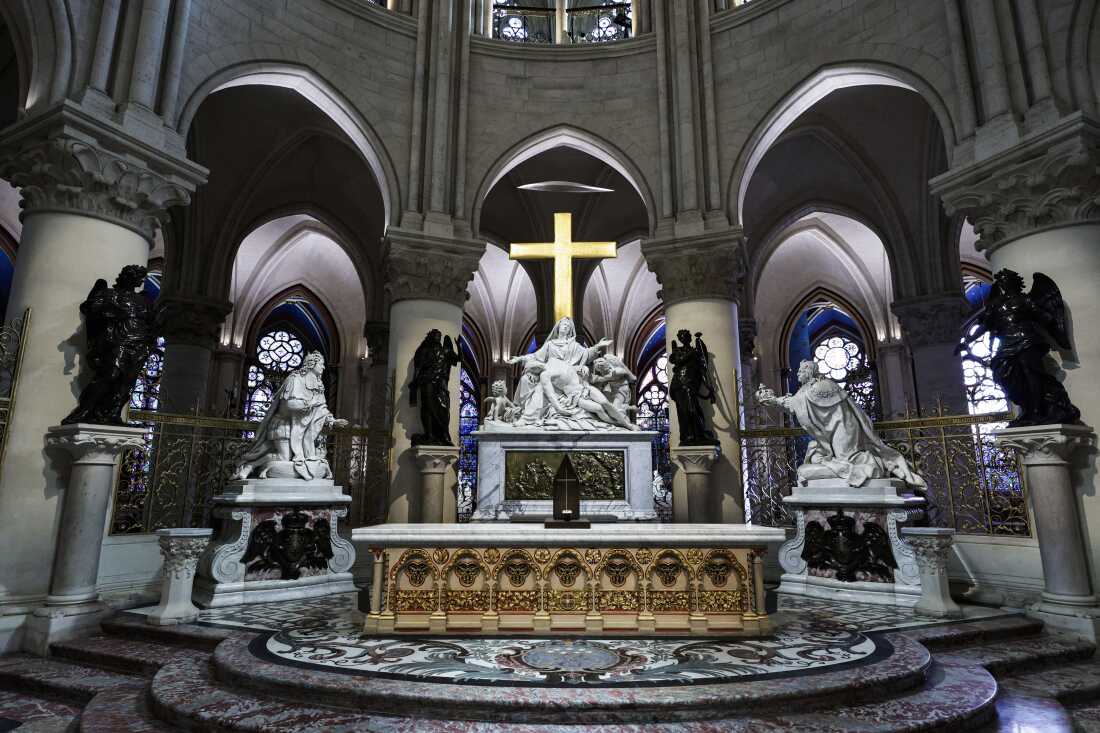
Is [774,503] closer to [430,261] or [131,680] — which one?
[430,261]

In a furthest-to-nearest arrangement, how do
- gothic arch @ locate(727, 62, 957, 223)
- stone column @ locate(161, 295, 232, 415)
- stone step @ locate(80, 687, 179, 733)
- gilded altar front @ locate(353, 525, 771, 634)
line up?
1. stone column @ locate(161, 295, 232, 415)
2. gothic arch @ locate(727, 62, 957, 223)
3. gilded altar front @ locate(353, 525, 771, 634)
4. stone step @ locate(80, 687, 179, 733)

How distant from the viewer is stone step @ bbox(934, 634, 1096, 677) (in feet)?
16.0

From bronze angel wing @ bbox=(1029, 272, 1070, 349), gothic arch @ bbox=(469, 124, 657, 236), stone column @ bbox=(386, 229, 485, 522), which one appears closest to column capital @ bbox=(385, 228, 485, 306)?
stone column @ bbox=(386, 229, 485, 522)

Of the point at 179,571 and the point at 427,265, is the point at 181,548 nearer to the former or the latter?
the point at 179,571

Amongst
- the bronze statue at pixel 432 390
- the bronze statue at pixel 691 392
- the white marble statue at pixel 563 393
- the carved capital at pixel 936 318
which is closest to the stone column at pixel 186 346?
the bronze statue at pixel 432 390

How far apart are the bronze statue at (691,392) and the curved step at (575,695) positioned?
559 centimetres

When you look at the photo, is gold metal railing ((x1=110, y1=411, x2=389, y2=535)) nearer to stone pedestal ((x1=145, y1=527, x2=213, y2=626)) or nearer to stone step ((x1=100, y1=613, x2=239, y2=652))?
stone pedestal ((x1=145, y1=527, x2=213, y2=626))

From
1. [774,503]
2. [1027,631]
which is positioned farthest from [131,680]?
[774,503]

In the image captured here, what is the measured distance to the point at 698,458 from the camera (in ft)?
31.1

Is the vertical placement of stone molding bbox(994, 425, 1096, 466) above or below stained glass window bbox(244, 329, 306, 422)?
below

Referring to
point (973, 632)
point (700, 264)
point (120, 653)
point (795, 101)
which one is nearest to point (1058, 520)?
point (973, 632)

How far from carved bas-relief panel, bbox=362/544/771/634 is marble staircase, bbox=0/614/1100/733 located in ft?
3.08

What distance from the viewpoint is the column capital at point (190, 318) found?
13.1 m

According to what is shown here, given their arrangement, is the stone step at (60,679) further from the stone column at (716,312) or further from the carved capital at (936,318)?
the carved capital at (936,318)
